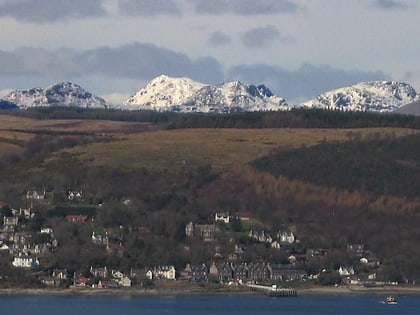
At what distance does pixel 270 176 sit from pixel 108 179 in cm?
1375

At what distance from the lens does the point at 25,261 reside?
365ft

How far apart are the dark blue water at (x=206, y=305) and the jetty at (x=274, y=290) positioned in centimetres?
107

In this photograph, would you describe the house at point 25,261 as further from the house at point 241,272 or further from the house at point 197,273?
the house at point 241,272

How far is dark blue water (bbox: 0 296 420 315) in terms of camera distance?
298 feet

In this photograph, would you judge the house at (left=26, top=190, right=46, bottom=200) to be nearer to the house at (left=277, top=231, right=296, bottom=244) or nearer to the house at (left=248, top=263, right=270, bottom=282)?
the house at (left=277, top=231, right=296, bottom=244)

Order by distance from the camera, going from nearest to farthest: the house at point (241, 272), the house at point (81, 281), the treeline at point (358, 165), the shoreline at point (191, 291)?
the shoreline at point (191, 291) → the house at point (81, 281) → the house at point (241, 272) → the treeline at point (358, 165)

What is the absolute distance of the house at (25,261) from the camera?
362ft

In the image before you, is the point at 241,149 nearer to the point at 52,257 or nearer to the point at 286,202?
the point at 286,202

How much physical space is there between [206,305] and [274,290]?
1372 cm

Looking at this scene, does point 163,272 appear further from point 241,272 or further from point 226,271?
point 241,272

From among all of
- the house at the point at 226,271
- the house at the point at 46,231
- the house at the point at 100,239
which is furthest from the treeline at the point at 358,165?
the house at the point at 46,231

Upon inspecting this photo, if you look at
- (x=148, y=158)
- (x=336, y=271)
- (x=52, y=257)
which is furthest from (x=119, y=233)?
(x=148, y=158)

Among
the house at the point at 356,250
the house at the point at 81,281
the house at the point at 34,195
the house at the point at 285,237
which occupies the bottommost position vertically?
the house at the point at 81,281

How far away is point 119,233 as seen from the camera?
115438 mm
